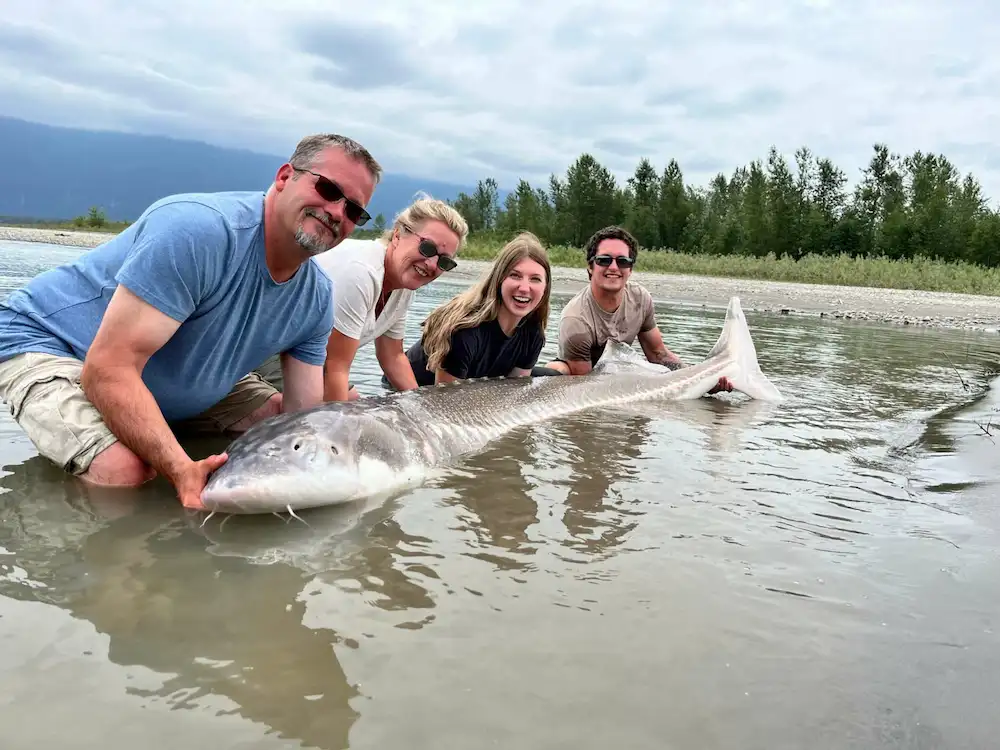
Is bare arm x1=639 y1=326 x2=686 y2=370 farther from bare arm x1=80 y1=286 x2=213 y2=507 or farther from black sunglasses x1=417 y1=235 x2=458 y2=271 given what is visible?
bare arm x1=80 y1=286 x2=213 y2=507

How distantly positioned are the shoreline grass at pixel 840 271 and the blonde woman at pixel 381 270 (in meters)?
22.6

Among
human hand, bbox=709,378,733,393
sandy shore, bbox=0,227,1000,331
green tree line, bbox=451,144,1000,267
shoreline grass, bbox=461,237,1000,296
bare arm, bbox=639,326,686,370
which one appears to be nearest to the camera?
human hand, bbox=709,378,733,393

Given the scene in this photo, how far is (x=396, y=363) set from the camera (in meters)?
4.88

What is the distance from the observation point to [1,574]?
6.68 ft

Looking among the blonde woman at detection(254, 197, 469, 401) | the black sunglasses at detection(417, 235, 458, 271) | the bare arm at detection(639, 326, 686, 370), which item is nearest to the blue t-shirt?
the blonde woman at detection(254, 197, 469, 401)

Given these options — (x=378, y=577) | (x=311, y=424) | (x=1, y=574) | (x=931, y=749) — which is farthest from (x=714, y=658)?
(x=1, y=574)

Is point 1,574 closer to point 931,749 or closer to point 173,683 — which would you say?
point 173,683

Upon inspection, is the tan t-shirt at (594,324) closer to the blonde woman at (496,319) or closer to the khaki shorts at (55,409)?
the blonde woman at (496,319)

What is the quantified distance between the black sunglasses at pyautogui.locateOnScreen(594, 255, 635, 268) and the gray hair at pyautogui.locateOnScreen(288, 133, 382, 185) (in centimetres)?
324

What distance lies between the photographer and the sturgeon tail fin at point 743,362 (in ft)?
19.9

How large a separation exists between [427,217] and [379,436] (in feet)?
5.26

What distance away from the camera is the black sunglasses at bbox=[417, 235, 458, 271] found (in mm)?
4141

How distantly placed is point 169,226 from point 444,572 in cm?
162

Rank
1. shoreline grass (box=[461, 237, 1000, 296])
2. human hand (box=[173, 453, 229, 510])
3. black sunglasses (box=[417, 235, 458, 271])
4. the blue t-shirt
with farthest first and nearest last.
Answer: shoreline grass (box=[461, 237, 1000, 296]) < black sunglasses (box=[417, 235, 458, 271]) < the blue t-shirt < human hand (box=[173, 453, 229, 510])
